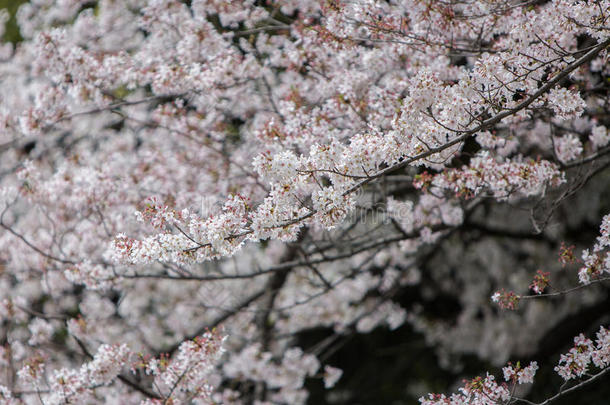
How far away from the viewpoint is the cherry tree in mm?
2666

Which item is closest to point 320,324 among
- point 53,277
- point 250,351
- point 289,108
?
point 250,351

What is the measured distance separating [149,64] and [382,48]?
1.90 metres

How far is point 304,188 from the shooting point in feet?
8.66

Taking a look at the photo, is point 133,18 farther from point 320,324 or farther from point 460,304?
point 460,304

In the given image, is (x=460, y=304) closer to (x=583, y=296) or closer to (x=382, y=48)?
(x=583, y=296)

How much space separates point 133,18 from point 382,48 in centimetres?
311

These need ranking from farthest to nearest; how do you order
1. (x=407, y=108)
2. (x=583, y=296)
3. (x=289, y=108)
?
(x=583, y=296) → (x=289, y=108) → (x=407, y=108)

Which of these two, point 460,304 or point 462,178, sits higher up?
point 462,178

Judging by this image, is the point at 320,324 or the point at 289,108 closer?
the point at 289,108

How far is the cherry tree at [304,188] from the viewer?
2.67m

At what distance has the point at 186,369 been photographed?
3574 mm

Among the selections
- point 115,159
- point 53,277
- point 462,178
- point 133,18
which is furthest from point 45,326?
point 462,178

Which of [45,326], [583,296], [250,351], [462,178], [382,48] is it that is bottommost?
[583,296]

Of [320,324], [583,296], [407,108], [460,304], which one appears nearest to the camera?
[407,108]
